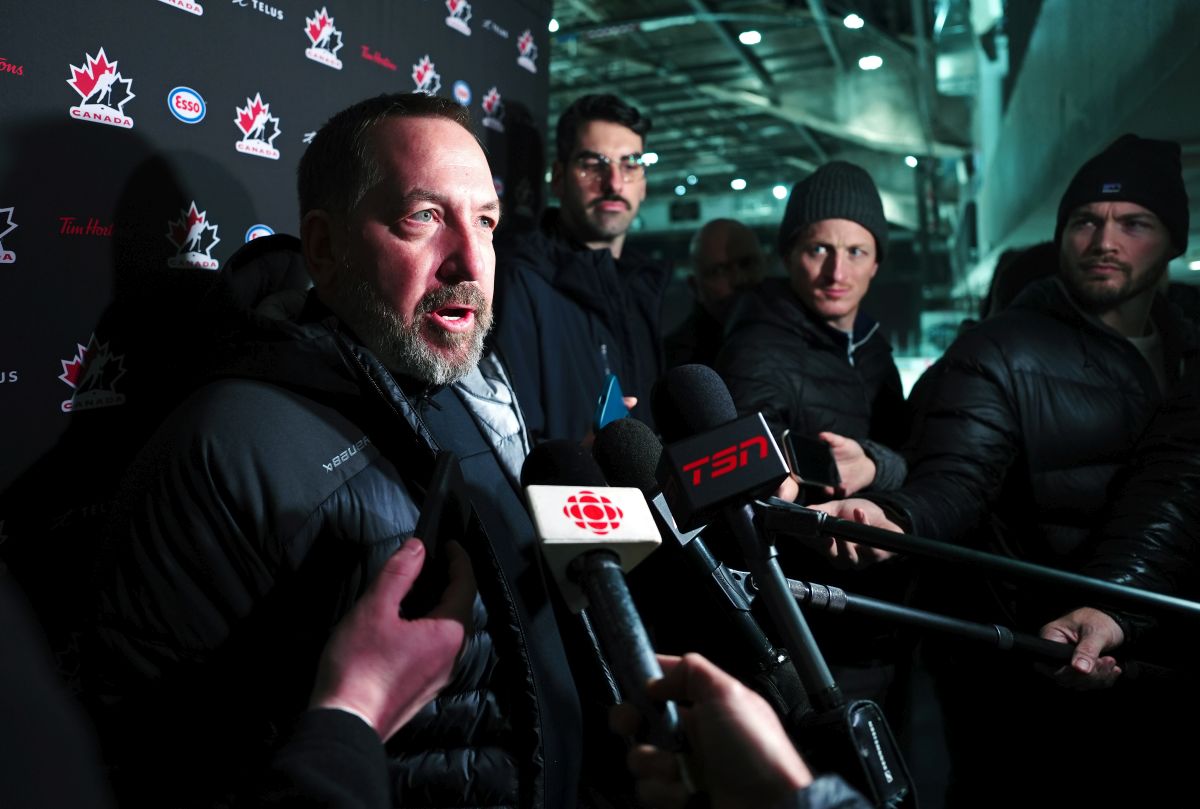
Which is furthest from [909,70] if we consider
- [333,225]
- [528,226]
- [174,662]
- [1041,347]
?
[174,662]

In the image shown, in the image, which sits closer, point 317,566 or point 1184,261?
point 317,566

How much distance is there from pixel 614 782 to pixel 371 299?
79 cm

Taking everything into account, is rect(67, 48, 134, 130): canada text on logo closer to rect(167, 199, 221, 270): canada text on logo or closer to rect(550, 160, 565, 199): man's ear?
rect(167, 199, 221, 270): canada text on logo

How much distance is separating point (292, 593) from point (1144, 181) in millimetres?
1943

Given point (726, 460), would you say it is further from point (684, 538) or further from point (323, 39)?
point (323, 39)

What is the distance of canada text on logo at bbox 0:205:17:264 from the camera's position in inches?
48.9

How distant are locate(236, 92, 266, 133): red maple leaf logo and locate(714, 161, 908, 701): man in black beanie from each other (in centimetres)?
120

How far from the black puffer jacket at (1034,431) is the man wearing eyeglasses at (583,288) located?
815 mm

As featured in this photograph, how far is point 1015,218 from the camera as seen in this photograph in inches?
192

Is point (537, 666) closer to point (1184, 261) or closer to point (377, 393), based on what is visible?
point (377, 393)

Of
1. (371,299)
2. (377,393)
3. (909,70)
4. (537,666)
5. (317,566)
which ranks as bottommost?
(537,666)

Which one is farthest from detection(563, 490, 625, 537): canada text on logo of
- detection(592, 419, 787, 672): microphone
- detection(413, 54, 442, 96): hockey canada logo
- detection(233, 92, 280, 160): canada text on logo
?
detection(413, 54, 442, 96): hockey canada logo

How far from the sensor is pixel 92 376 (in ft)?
4.53

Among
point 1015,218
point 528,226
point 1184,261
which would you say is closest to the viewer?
point 1184,261
